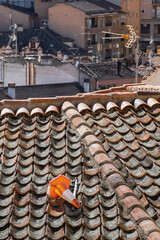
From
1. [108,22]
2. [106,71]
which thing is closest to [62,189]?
[106,71]

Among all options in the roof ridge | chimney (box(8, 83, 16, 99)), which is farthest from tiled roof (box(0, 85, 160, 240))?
chimney (box(8, 83, 16, 99))

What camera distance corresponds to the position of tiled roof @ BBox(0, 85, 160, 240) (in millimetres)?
6105

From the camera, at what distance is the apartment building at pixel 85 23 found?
6569cm

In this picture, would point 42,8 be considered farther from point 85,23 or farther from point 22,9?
point 85,23

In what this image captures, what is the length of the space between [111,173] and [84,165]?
0.41 meters

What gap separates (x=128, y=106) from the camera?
8.32 m

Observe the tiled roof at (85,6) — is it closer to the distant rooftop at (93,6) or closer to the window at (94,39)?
the distant rooftop at (93,6)

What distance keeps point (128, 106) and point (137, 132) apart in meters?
0.54

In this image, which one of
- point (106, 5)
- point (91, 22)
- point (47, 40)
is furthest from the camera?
point (106, 5)

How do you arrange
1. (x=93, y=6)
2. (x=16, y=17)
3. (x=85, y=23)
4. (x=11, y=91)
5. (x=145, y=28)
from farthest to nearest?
(x=145, y=28) < (x=93, y=6) < (x=16, y=17) < (x=85, y=23) < (x=11, y=91)

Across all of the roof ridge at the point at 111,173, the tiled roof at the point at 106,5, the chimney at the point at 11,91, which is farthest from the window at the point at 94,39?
the roof ridge at the point at 111,173

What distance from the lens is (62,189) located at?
6.20 meters

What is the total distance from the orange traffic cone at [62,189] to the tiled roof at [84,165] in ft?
0.42

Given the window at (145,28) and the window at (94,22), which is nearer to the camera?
the window at (94,22)
